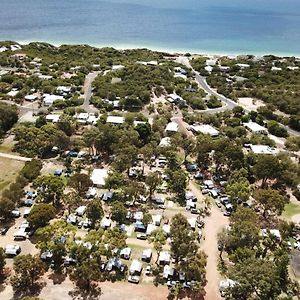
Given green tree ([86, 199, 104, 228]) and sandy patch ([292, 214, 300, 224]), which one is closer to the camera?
green tree ([86, 199, 104, 228])

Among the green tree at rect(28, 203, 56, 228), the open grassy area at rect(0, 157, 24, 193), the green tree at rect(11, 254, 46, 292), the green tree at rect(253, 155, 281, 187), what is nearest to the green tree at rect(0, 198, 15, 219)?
the green tree at rect(28, 203, 56, 228)

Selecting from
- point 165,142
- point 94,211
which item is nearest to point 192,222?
point 94,211

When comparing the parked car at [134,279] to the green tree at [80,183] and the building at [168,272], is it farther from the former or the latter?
the green tree at [80,183]

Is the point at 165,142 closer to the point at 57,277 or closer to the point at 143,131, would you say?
the point at 143,131

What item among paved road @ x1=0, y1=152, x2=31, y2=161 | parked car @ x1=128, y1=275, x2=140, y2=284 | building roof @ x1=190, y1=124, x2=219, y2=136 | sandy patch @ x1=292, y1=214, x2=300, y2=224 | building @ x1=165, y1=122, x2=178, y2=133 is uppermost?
building @ x1=165, y1=122, x2=178, y2=133

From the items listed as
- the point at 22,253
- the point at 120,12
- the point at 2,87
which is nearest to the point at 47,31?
the point at 120,12

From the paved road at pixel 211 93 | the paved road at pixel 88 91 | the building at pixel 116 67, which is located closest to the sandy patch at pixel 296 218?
the paved road at pixel 211 93

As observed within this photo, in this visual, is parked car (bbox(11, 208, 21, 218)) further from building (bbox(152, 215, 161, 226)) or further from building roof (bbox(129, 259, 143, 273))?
building (bbox(152, 215, 161, 226))
